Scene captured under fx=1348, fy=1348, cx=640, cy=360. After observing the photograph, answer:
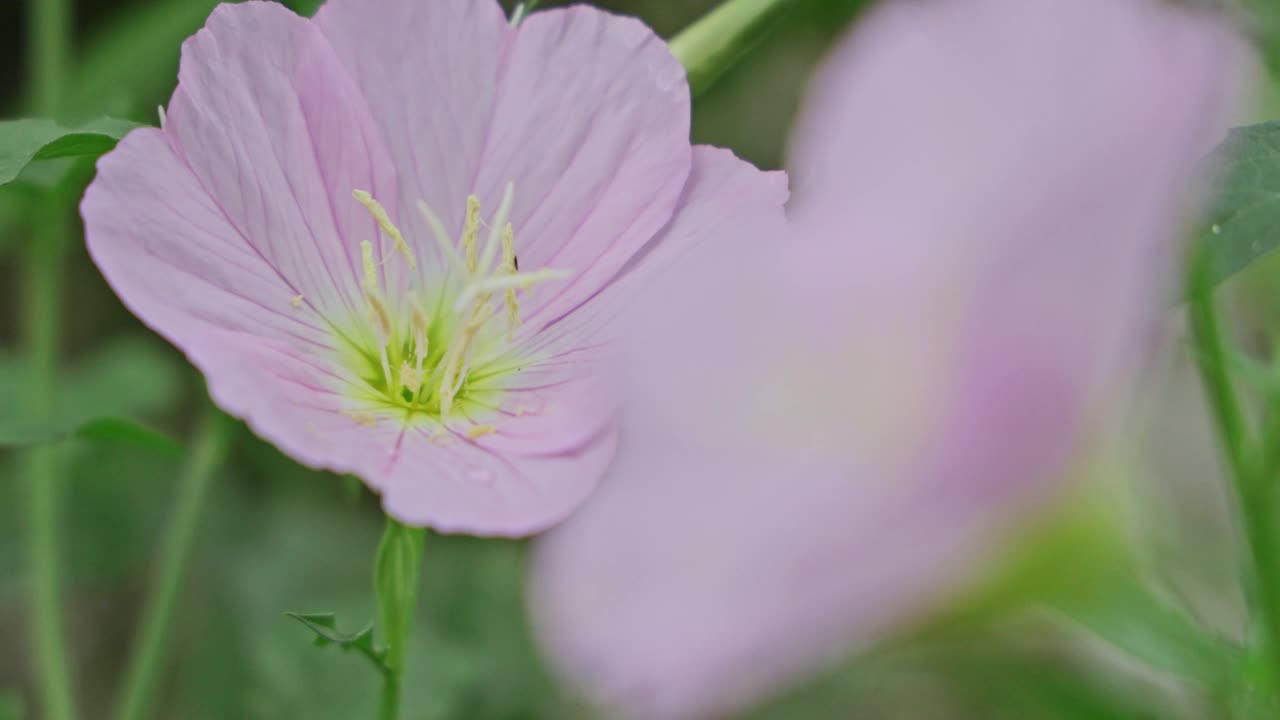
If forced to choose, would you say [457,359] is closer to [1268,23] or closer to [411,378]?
[411,378]

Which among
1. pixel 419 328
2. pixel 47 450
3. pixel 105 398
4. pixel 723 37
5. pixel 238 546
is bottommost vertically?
pixel 238 546

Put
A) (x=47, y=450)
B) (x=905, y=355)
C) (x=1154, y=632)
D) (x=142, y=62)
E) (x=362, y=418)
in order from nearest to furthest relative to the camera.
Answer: (x=905, y=355), (x=1154, y=632), (x=362, y=418), (x=47, y=450), (x=142, y=62)

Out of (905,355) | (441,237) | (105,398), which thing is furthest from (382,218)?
(105,398)

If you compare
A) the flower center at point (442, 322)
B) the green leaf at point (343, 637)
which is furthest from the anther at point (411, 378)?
the green leaf at point (343, 637)

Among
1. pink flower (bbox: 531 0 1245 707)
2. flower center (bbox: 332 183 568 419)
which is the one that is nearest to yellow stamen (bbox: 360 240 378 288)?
flower center (bbox: 332 183 568 419)

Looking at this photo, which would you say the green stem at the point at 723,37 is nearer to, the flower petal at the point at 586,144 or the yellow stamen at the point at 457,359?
the flower petal at the point at 586,144

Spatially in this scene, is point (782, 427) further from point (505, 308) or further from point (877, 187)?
point (505, 308)

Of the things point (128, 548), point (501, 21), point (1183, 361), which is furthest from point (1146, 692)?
point (128, 548)

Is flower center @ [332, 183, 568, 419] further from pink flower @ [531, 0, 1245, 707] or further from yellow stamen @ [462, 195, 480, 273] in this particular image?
pink flower @ [531, 0, 1245, 707]

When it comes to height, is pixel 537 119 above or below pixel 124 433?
above
